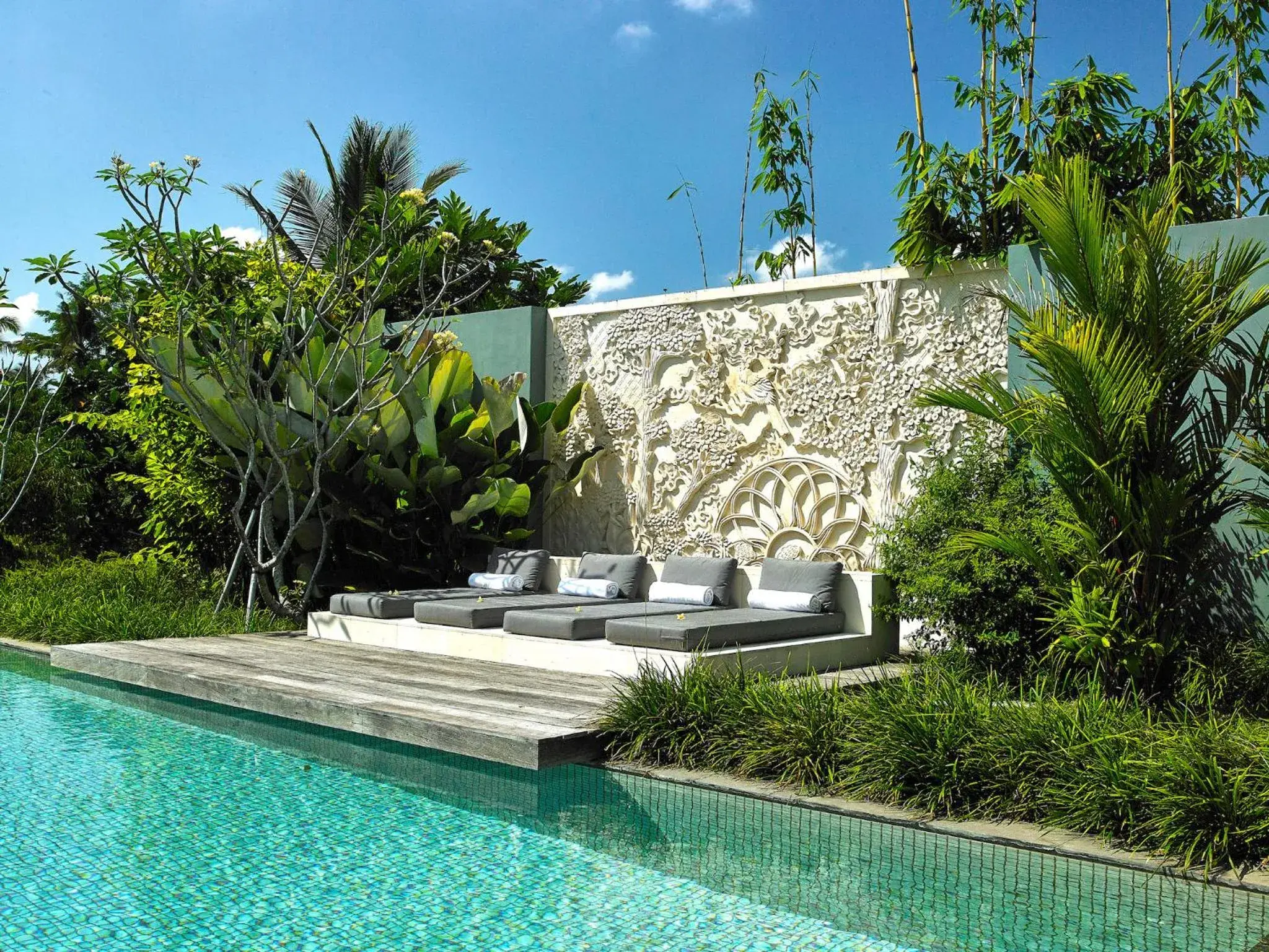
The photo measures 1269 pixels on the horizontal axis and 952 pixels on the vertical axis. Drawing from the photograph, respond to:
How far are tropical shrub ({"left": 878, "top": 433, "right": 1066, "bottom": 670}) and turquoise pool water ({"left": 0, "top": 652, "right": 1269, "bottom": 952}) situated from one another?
2.73 metres

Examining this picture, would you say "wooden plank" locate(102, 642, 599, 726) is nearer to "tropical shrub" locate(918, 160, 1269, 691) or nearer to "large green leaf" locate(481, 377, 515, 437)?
A: "tropical shrub" locate(918, 160, 1269, 691)

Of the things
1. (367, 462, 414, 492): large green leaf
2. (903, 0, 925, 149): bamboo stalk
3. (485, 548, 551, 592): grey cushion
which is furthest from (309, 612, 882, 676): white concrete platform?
(903, 0, 925, 149): bamboo stalk

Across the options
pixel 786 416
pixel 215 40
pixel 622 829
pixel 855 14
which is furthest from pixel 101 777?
pixel 855 14

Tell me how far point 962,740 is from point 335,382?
687 cm

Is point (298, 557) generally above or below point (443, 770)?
above

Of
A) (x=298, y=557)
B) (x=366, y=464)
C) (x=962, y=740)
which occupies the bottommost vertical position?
(x=962, y=740)

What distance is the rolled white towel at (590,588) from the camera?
8.84m

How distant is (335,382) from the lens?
9883 millimetres

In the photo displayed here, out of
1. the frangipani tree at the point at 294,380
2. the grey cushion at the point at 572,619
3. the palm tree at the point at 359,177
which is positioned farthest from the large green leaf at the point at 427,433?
the palm tree at the point at 359,177

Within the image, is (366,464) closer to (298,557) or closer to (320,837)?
(298,557)

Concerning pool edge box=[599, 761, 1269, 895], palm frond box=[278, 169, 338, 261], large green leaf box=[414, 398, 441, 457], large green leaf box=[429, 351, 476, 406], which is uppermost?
palm frond box=[278, 169, 338, 261]

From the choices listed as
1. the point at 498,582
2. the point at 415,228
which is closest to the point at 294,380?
the point at 498,582

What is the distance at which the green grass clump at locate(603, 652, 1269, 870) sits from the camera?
4.02 meters

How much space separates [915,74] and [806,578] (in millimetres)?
4415
